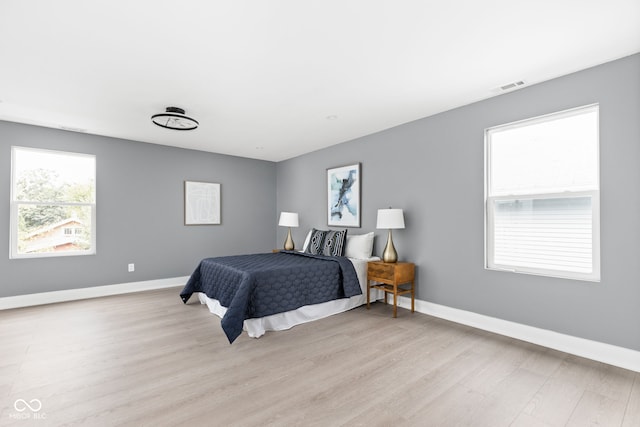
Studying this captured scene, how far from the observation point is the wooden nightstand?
3.70 metres

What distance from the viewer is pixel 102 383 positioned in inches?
86.7

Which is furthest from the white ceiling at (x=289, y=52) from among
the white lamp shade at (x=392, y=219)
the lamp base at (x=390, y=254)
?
the lamp base at (x=390, y=254)

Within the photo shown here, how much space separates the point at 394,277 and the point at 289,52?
2.62 m

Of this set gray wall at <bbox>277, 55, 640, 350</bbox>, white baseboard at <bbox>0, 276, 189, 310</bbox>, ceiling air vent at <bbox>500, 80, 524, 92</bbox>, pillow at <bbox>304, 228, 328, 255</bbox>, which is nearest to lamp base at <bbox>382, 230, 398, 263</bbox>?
gray wall at <bbox>277, 55, 640, 350</bbox>

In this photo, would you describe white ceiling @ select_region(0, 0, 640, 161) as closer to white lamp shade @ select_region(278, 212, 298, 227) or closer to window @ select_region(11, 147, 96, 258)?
window @ select_region(11, 147, 96, 258)

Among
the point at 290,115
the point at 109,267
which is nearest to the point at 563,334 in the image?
the point at 290,115

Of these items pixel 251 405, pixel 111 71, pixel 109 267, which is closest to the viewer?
pixel 251 405

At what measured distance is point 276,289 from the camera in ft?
10.8

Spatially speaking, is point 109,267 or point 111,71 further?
point 109,267

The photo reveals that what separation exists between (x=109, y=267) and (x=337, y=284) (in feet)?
11.7

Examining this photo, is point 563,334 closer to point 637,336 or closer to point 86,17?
point 637,336

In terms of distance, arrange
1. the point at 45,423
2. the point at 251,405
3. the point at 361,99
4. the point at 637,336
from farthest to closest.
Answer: the point at 361,99 < the point at 637,336 < the point at 251,405 < the point at 45,423

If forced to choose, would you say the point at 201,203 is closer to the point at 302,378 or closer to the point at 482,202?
the point at 302,378

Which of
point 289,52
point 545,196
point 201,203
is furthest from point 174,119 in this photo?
point 545,196
